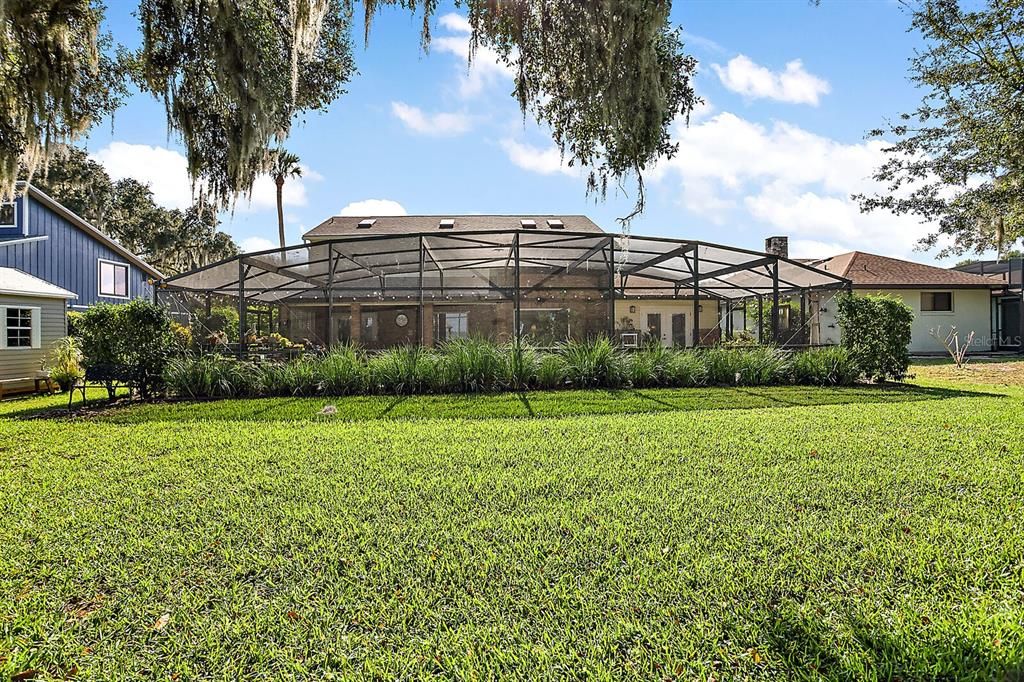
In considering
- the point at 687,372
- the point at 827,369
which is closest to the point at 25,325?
the point at 687,372

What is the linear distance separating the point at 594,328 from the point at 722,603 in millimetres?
10559

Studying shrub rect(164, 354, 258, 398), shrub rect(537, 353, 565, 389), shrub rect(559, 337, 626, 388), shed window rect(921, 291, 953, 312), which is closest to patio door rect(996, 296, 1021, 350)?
shed window rect(921, 291, 953, 312)

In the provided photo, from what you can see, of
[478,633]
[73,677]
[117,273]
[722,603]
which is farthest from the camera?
[117,273]

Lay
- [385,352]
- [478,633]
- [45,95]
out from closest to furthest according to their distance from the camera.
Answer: [478,633] < [45,95] < [385,352]

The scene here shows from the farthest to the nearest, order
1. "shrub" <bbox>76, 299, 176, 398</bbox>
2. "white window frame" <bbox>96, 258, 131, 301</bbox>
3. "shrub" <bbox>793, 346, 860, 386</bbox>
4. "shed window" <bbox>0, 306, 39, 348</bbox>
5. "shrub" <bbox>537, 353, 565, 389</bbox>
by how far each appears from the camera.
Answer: "white window frame" <bbox>96, 258, 131, 301</bbox> → "shed window" <bbox>0, 306, 39, 348</bbox> → "shrub" <bbox>793, 346, 860, 386</bbox> → "shrub" <bbox>537, 353, 565, 389</bbox> → "shrub" <bbox>76, 299, 176, 398</bbox>

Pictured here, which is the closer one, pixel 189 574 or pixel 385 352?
pixel 189 574

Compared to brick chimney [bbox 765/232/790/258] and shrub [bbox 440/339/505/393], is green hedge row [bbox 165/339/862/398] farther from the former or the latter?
brick chimney [bbox 765/232/790/258]

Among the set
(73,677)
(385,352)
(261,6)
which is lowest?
(73,677)

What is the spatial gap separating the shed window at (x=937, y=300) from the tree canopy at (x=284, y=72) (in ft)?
76.8

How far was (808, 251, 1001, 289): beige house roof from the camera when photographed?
22.7m

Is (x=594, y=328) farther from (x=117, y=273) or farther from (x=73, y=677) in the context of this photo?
(x=117, y=273)

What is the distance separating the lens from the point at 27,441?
623 cm

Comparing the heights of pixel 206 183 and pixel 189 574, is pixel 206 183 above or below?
above

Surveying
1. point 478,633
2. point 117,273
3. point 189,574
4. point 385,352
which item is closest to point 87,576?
point 189,574
